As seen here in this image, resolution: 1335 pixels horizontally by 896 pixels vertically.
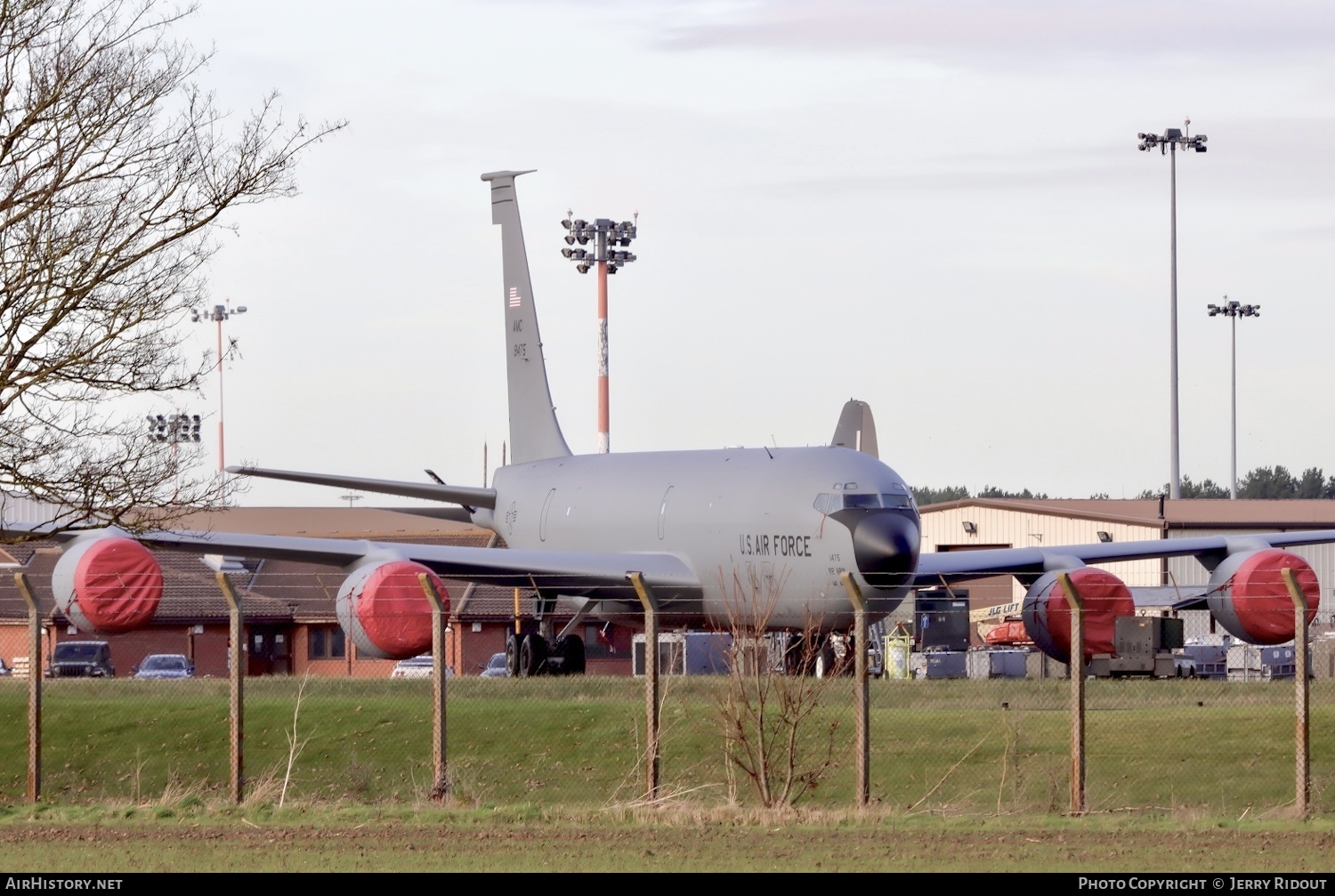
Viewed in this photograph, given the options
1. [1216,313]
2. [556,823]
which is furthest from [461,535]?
[556,823]

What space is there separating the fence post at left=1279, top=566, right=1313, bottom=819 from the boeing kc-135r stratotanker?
834 cm

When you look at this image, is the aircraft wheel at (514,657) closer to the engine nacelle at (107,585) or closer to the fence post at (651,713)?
the engine nacelle at (107,585)

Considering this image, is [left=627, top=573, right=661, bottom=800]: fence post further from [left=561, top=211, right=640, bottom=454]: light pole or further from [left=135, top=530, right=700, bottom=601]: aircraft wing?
[left=561, top=211, right=640, bottom=454]: light pole

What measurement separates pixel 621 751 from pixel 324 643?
4367cm

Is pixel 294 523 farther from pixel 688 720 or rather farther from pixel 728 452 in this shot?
pixel 688 720

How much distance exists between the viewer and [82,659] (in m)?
50.7

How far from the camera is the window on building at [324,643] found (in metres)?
60.9

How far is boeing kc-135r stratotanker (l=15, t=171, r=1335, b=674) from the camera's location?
2470 centimetres

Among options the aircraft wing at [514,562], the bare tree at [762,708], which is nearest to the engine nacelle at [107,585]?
the aircraft wing at [514,562]

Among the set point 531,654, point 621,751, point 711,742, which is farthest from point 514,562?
point 711,742

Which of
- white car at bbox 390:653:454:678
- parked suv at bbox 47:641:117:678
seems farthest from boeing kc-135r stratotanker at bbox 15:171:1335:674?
parked suv at bbox 47:641:117:678

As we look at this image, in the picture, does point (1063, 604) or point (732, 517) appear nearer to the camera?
point (1063, 604)

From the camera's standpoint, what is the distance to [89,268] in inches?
680
